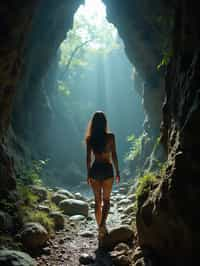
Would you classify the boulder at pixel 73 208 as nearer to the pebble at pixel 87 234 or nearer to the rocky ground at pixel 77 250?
the rocky ground at pixel 77 250

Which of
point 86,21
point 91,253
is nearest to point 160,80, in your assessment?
point 91,253

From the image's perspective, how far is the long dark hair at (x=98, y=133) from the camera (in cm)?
482

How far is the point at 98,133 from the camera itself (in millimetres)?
4887

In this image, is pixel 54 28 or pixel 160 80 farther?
pixel 54 28

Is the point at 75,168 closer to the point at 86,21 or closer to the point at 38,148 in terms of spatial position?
the point at 38,148

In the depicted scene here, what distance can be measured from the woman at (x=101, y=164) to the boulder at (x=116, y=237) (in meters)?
0.11

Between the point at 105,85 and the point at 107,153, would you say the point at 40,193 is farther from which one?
the point at 105,85

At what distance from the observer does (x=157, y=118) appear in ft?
49.5

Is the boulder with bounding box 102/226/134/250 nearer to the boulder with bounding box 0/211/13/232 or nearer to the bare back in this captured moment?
the bare back

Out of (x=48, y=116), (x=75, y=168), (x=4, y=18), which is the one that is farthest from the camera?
(x=75, y=168)

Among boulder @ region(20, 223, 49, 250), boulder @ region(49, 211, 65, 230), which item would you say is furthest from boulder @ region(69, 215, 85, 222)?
boulder @ region(20, 223, 49, 250)

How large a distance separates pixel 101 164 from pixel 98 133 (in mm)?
579

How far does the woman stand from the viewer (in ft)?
15.4

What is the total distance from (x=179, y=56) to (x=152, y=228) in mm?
2457
